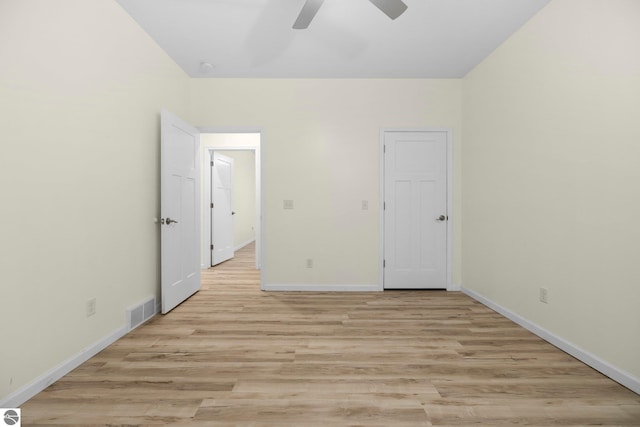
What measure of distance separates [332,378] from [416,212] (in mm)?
2536

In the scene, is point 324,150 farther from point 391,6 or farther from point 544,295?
point 544,295

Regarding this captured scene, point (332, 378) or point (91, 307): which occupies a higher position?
point (91, 307)

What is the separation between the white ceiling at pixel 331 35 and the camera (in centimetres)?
252

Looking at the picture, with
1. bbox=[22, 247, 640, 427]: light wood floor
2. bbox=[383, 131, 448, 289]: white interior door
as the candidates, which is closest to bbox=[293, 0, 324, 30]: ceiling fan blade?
bbox=[383, 131, 448, 289]: white interior door

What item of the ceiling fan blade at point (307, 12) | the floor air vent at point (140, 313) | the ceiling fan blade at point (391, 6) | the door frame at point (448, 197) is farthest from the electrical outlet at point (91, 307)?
the door frame at point (448, 197)

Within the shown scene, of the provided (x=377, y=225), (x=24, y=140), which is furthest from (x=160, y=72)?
(x=377, y=225)

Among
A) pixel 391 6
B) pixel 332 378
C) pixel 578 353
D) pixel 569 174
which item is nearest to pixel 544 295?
pixel 578 353

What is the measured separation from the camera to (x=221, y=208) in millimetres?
5637

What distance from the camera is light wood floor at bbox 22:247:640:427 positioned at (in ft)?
5.23

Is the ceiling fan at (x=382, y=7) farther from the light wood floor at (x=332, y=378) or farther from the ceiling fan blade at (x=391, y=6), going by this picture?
the light wood floor at (x=332, y=378)

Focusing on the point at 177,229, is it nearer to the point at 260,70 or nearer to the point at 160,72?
the point at 160,72

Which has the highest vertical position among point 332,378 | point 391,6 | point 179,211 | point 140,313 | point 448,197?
point 391,6

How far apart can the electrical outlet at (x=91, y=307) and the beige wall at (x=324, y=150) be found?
75.5 inches

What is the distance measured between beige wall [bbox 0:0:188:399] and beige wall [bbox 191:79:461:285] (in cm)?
128
